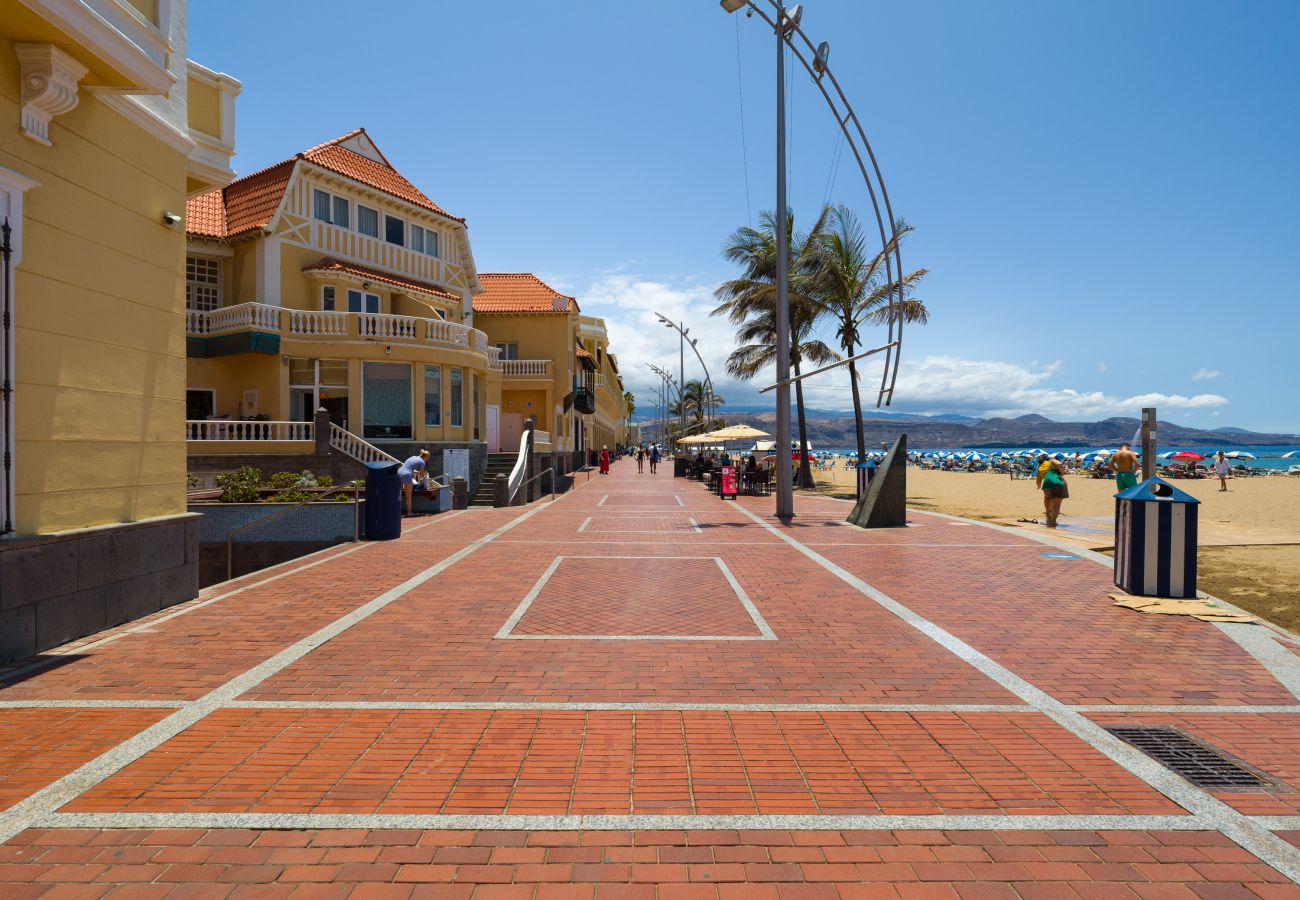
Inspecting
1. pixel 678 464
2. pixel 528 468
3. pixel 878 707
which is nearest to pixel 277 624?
pixel 878 707

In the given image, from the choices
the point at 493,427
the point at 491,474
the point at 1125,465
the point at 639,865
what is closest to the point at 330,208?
the point at 493,427

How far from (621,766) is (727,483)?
19.3m

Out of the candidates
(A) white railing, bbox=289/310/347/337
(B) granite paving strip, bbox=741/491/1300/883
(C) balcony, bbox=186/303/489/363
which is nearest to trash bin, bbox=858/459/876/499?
(B) granite paving strip, bbox=741/491/1300/883

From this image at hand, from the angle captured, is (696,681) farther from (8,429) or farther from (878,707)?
(8,429)

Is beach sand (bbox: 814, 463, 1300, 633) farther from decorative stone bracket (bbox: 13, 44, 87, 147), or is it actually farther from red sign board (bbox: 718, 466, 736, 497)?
decorative stone bracket (bbox: 13, 44, 87, 147)

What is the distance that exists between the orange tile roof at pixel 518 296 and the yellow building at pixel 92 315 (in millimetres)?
26644

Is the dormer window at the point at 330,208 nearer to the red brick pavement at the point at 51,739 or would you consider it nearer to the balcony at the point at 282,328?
the balcony at the point at 282,328

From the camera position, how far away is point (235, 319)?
69.4ft

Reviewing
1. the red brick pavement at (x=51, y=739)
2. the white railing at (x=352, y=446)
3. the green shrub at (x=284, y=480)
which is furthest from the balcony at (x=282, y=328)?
the red brick pavement at (x=51, y=739)

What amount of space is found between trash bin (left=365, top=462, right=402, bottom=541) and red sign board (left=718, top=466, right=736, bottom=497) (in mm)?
12119

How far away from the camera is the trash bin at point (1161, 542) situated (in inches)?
312

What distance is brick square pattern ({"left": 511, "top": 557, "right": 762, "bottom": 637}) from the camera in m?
6.80

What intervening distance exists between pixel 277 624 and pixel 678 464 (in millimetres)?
31624

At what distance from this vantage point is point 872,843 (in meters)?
3.16
